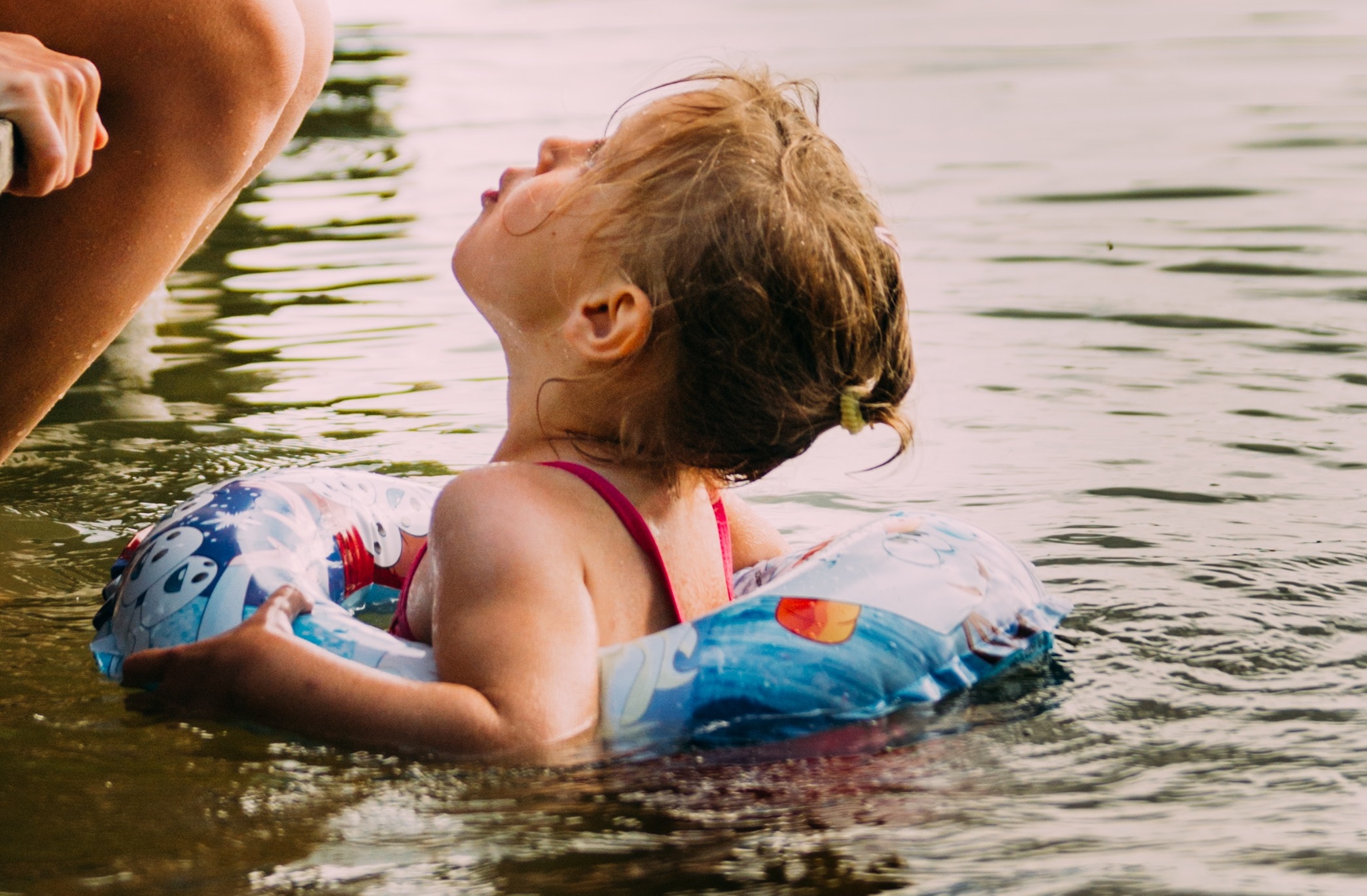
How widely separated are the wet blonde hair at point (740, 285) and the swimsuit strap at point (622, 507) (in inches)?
2.7

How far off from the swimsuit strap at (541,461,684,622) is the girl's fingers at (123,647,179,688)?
1.77 ft

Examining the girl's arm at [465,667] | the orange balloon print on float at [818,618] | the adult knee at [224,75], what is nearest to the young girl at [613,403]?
the girl's arm at [465,667]

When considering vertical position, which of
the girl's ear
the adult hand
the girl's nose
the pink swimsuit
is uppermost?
the adult hand

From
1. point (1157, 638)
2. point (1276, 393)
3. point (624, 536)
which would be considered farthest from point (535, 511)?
point (1276, 393)

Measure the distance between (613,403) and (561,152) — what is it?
387 millimetres

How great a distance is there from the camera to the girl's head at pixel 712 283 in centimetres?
230

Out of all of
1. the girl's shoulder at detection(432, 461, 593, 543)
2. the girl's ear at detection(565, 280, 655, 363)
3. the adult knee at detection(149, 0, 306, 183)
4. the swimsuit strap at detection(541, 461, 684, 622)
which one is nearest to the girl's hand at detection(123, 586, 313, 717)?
the girl's shoulder at detection(432, 461, 593, 543)

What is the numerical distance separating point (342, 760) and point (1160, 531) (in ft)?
4.99

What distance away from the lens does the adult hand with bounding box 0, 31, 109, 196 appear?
6.84ft

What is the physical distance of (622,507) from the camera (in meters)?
2.34

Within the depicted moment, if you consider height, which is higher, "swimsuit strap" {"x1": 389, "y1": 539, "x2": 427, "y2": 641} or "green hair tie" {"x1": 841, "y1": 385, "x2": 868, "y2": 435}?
"green hair tie" {"x1": 841, "y1": 385, "x2": 868, "y2": 435}

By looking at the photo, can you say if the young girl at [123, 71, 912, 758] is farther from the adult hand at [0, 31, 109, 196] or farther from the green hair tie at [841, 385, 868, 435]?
the adult hand at [0, 31, 109, 196]

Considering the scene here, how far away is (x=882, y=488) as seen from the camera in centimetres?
340

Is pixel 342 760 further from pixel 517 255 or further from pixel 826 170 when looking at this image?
pixel 826 170
